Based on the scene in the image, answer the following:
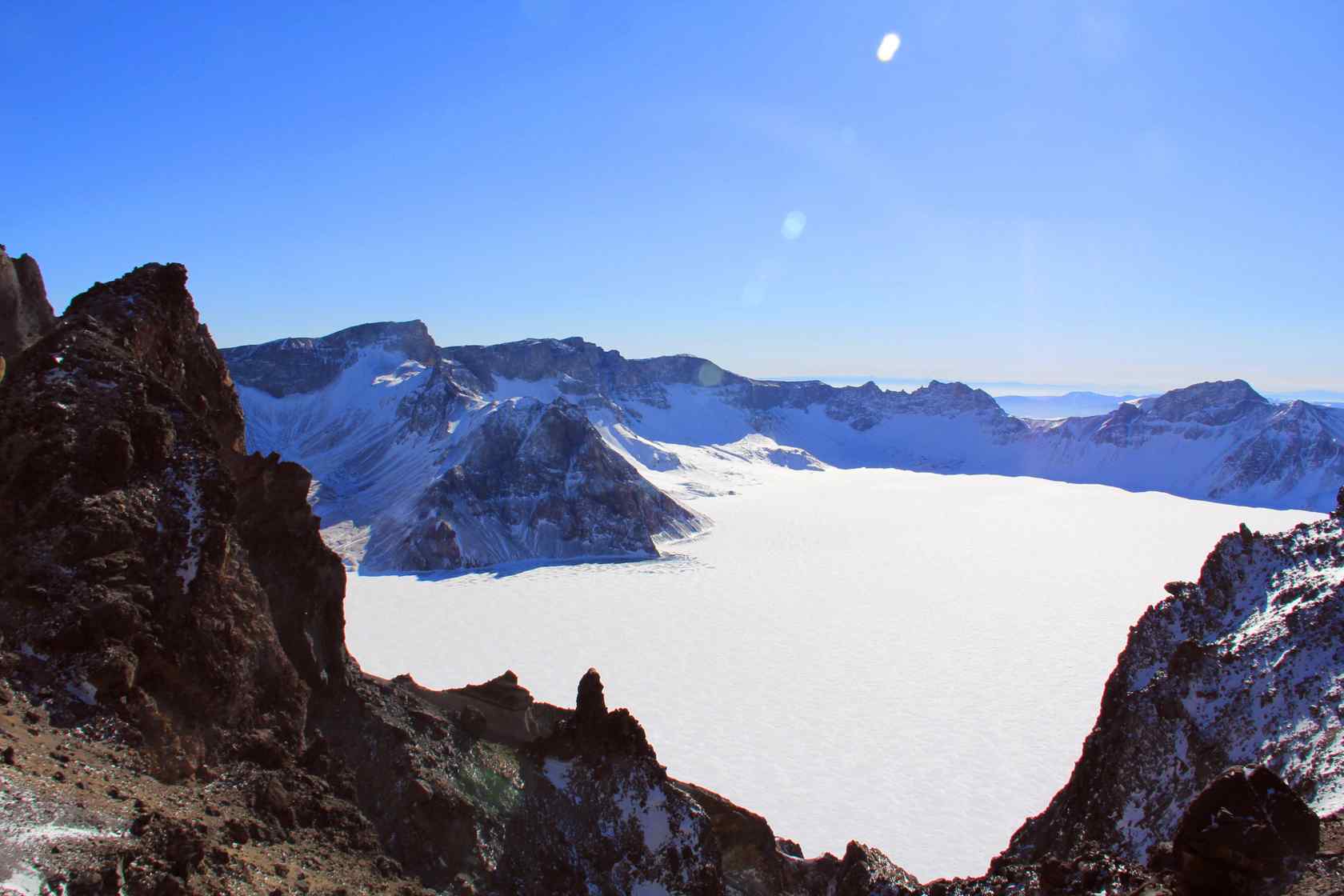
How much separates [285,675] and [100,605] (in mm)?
3880

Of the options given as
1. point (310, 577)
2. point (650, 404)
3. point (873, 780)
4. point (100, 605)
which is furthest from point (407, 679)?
point (650, 404)

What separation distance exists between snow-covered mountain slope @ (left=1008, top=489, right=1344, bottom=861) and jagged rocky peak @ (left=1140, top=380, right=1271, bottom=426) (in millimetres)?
199645

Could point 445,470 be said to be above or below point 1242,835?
above

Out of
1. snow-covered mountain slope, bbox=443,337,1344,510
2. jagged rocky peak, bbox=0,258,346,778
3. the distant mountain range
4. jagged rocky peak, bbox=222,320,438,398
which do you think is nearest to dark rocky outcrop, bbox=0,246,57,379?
the distant mountain range

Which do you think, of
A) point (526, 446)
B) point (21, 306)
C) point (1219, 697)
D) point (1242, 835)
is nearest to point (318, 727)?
point (1242, 835)

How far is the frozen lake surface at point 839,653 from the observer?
102ft

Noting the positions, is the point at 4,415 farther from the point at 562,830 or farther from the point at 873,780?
the point at 873,780

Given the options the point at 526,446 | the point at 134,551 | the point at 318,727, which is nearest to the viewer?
the point at 134,551

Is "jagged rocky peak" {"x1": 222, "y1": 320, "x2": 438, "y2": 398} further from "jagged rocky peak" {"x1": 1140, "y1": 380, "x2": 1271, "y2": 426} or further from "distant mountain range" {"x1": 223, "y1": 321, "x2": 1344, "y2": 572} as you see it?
"jagged rocky peak" {"x1": 1140, "y1": 380, "x2": 1271, "y2": 426}

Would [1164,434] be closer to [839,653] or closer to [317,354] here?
[839,653]

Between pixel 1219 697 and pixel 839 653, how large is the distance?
32.4 metres

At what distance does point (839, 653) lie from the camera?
48.7 meters

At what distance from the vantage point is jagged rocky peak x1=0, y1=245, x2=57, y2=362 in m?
24.8

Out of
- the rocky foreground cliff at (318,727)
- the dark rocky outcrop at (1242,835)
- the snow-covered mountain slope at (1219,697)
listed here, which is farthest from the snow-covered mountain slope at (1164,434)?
the dark rocky outcrop at (1242,835)
